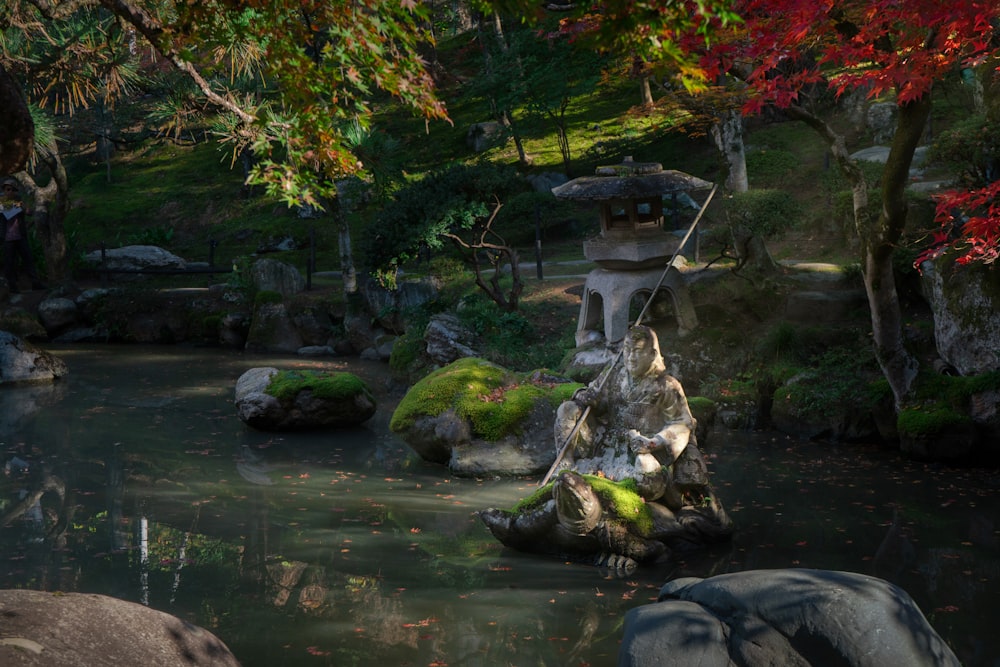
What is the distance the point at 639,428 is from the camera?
9078mm

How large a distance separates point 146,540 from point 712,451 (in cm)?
666

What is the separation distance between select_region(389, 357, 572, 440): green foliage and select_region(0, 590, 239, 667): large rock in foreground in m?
6.11

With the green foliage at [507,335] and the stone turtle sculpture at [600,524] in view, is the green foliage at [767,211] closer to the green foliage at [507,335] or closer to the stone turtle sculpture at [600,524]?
the green foliage at [507,335]

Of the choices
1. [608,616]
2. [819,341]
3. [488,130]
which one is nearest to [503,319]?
[819,341]

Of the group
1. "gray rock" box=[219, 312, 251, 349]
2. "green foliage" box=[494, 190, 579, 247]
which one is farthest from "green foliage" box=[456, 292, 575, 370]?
"gray rock" box=[219, 312, 251, 349]

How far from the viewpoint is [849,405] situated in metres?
12.7

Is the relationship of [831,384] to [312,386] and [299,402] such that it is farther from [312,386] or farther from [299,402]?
[299,402]

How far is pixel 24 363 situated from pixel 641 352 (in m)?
13.9

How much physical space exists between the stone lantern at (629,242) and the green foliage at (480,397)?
280cm

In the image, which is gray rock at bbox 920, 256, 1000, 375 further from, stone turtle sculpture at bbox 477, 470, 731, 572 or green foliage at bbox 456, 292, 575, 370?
green foliage at bbox 456, 292, 575, 370

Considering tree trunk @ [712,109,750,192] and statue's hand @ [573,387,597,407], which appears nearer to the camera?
statue's hand @ [573,387,597,407]

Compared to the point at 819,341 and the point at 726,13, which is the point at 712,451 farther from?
the point at 726,13

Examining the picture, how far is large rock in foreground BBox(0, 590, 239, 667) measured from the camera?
4871 mm

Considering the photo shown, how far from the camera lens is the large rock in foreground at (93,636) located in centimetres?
487
